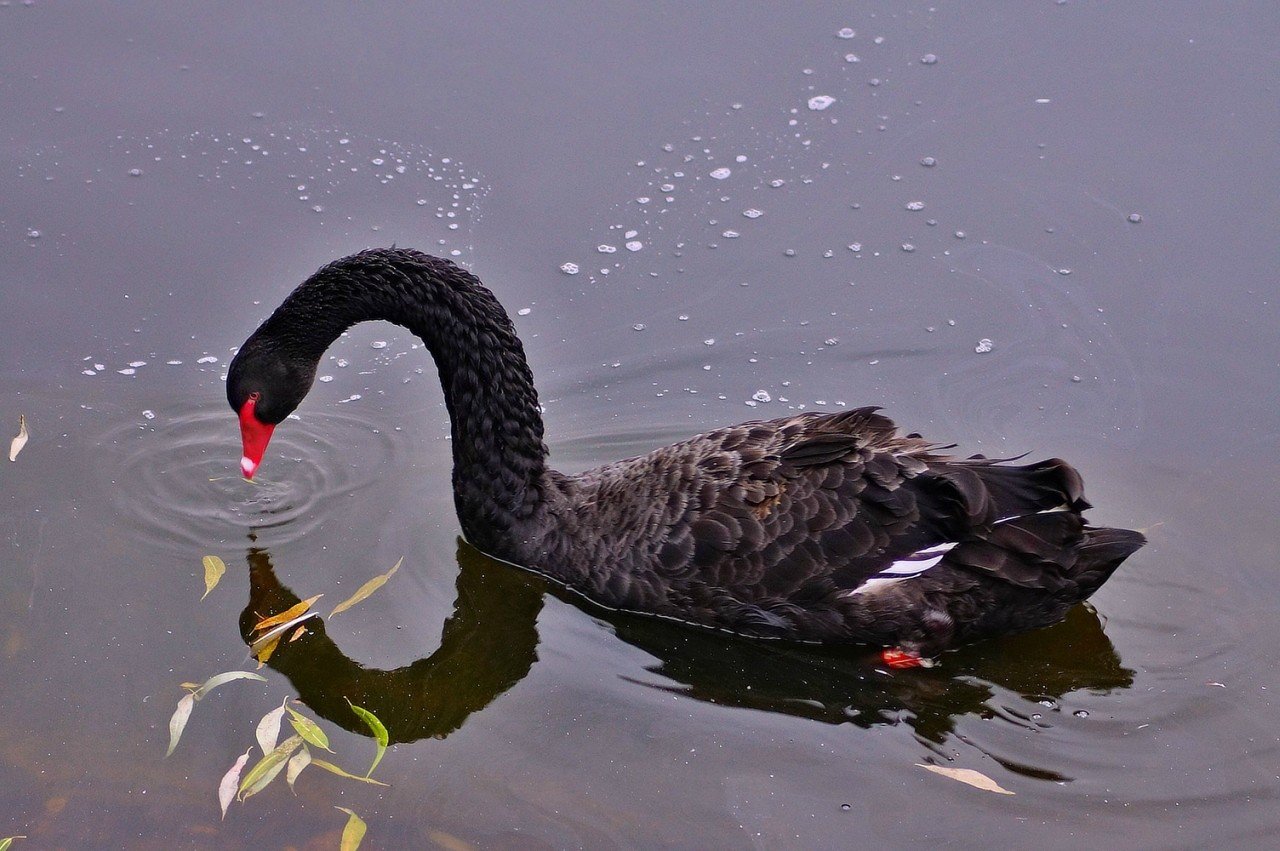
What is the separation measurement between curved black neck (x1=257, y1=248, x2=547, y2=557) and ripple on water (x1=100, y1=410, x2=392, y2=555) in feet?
2.12

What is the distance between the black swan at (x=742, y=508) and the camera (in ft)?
16.4

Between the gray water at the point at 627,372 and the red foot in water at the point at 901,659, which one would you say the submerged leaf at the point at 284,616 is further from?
the red foot in water at the point at 901,659

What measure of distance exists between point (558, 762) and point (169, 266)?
376 cm

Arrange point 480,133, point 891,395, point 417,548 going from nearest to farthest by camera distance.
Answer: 1. point 417,548
2. point 891,395
3. point 480,133

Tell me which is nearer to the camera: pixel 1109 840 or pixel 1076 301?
pixel 1109 840

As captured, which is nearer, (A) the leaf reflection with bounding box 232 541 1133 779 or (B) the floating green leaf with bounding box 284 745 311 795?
(B) the floating green leaf with bounding box 284 745 311 795

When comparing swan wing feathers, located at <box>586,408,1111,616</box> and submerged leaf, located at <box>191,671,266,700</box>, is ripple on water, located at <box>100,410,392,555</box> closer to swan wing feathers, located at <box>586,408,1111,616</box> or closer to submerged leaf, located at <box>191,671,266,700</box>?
submerged leaf, located at <box>191,671,266,700</box>

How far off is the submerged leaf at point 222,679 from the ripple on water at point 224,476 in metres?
0.81

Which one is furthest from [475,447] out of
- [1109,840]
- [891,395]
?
[1109,840]

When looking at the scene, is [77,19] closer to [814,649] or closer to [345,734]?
[345,734]

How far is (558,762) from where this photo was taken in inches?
185

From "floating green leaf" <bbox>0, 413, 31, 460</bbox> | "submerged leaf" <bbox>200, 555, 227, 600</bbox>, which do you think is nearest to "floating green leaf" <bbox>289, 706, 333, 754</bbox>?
"submerged leaf" <bbox>200, 555, 227, 600</bbox>

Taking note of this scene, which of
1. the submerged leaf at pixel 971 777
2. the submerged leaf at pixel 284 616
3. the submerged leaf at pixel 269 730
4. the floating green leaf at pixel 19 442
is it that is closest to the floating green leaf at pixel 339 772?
the submerged leaf at pixel 269 730

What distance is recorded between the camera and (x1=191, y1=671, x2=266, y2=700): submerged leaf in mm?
4434
